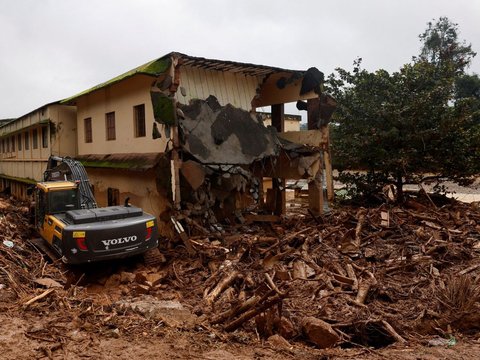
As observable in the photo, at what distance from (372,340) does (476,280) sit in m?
2.55

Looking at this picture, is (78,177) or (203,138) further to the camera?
(203,138)

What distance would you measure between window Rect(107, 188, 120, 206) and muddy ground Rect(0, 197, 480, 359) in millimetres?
3877

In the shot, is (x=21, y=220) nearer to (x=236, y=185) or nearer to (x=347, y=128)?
(x=236, y=185)

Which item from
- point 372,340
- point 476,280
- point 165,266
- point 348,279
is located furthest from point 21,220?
point 476,280

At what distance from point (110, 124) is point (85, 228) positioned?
7927mm

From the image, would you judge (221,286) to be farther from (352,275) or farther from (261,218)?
(261,218)

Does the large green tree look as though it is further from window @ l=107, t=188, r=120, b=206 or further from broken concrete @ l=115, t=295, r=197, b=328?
broken concrete @ l=115, t=295, r=197, b=328

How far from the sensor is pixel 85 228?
9.27 m

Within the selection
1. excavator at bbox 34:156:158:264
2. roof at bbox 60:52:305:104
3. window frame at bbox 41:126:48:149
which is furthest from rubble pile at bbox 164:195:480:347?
window frame at bbox 41:126:48:149

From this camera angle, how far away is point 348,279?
8.05 meters

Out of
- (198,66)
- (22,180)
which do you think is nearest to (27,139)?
(22,180)

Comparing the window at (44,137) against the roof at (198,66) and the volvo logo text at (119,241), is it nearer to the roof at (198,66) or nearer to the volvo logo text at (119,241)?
the roof at (198,66)

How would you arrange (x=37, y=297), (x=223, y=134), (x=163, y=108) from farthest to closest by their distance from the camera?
(x=223, y=134), (x=163, y=108), (x=37, y=297)

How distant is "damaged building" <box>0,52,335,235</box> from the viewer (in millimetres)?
12180
